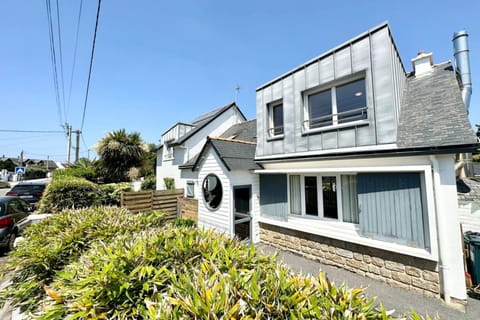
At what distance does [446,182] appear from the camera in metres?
4.25

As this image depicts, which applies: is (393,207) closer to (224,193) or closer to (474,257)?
(474,257)

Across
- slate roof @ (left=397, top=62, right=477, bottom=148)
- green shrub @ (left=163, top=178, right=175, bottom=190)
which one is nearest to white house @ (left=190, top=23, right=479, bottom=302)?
slate roof @ (left=397, top=62, right=477, bottom=148)

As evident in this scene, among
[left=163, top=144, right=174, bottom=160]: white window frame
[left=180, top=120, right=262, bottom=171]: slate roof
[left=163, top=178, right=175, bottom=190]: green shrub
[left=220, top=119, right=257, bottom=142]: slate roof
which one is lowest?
[left=163, top=178, right=175, bottom=190]: green shrub

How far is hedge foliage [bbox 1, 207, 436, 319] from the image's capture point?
168 cm

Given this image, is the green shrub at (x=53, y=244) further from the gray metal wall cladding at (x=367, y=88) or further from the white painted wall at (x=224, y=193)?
the gray metal wall cladding at (x=367, y=88)

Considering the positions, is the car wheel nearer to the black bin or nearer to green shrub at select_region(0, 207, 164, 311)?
green shrub at select_region(0, 207, 164, 311)

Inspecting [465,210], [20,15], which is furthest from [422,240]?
[20,15]

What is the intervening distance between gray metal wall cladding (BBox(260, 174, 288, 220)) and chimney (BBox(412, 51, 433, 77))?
19.1ft

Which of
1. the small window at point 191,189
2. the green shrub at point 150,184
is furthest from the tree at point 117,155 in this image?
the small window at point 191,189

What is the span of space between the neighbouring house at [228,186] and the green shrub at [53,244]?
3.13 metres

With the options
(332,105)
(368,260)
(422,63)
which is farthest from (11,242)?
(422,63)

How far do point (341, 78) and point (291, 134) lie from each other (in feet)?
7.79

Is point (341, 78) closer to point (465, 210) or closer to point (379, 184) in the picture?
point (379, 184)

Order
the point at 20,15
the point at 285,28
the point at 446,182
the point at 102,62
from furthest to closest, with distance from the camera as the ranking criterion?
the point at 102,62 → the point at 285,28 → the point at 20,15 → the point at 446,182
